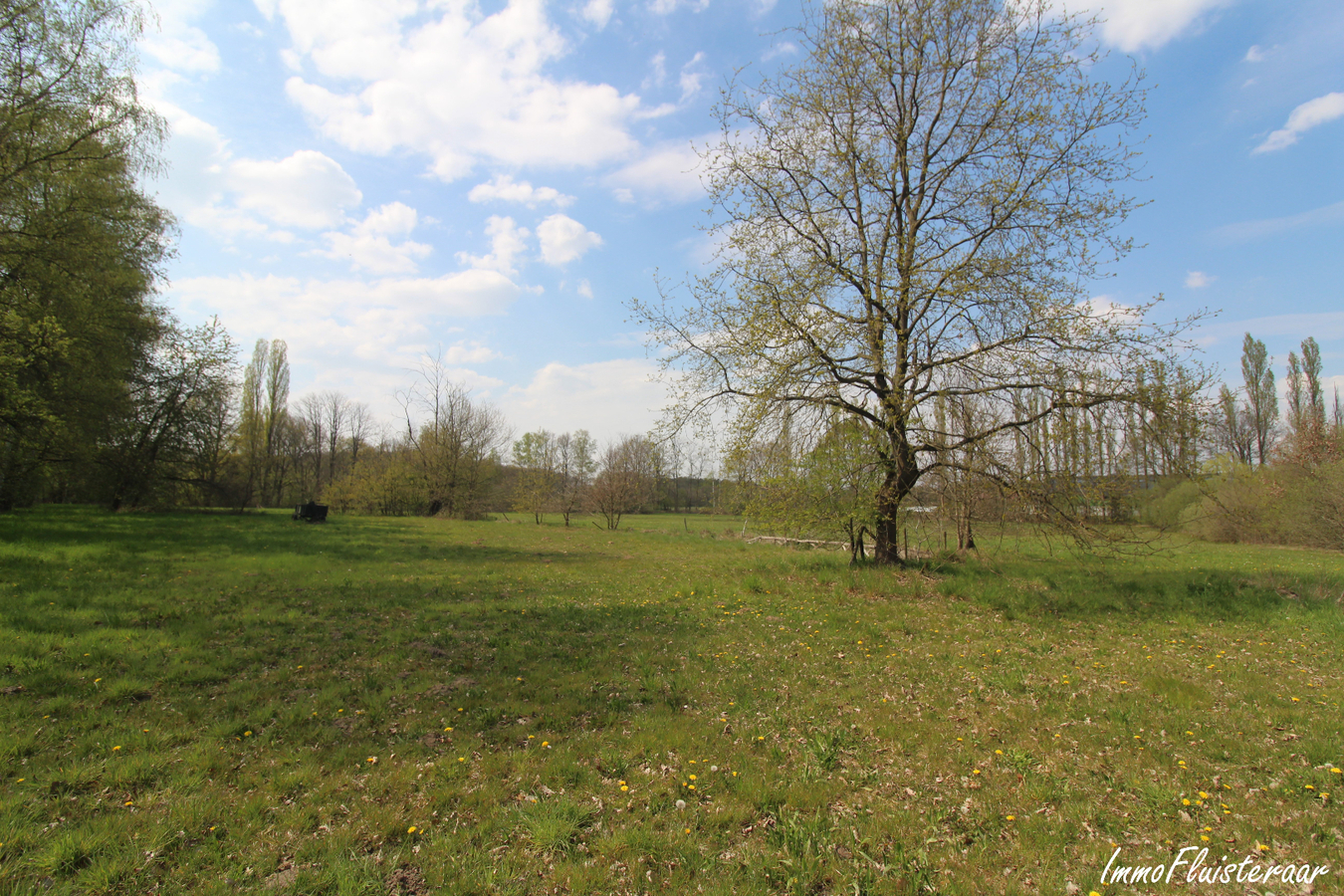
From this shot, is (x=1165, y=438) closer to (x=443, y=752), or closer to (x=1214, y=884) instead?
(x=1214, y=884)

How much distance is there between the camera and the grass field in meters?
3.88

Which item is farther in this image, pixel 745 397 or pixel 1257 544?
pixel 1257 544

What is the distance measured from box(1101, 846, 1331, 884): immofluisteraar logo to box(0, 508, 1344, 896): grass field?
9 centimetres

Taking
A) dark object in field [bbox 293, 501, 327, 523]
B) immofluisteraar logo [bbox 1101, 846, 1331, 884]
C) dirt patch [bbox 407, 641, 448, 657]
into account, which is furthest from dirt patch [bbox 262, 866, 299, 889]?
dark object in field [bbox 293, 501, 327, 523]

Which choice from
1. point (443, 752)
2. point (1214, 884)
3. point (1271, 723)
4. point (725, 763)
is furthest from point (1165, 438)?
point (443, 752)

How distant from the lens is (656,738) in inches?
226

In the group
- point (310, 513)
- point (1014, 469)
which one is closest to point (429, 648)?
point (1014, 469)

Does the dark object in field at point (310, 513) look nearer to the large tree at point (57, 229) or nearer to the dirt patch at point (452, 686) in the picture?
the large tree at point (57, 229)

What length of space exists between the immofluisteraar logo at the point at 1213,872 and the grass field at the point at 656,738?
9 cm

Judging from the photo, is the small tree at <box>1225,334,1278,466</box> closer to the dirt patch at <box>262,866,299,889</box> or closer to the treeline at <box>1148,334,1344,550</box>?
the treeline at <box>1148,334,1344,550</box>

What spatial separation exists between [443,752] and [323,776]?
102cm

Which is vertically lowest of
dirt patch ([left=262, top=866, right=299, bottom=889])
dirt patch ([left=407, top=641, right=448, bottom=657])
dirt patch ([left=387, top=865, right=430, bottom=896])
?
dirt patch ([left=387, top=865, right=430, bottom=896])

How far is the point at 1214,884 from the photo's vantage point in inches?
143

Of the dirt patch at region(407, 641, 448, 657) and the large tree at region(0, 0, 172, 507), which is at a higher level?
the large tree at region(0, 0, 172, 507)
